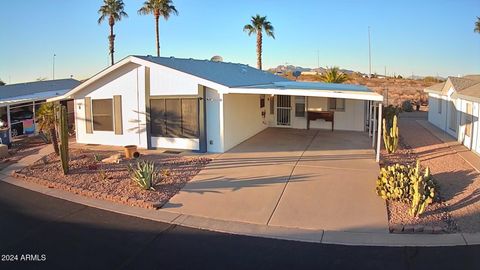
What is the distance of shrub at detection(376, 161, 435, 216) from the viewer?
8.71 metres

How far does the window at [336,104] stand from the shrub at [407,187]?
11.5 metres

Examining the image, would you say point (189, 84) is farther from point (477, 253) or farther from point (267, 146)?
point (477, 253)

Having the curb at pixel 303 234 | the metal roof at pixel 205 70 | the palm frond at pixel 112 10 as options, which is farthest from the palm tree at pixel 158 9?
the curb at pixel 303 234

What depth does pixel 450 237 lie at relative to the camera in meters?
7.49

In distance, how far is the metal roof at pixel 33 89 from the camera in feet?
79.4

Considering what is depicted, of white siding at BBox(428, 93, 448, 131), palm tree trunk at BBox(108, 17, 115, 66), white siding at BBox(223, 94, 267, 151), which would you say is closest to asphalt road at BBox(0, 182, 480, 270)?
white siding at BBox(223, 94, 267, 151)

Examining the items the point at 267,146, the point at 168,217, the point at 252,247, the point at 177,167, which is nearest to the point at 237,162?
the point at 177,167

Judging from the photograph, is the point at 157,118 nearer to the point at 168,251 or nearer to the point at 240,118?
the point at 240,118

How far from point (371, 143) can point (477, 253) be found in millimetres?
10823

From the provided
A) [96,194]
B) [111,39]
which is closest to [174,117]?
[96,194]

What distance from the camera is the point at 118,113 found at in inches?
669

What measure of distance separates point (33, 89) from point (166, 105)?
16196 millimetres

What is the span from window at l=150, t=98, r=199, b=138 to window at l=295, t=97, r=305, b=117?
27.4ft

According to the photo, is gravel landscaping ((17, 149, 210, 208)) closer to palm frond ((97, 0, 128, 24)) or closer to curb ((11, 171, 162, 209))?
curb ((11, 171, 162, 209))
